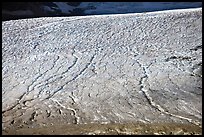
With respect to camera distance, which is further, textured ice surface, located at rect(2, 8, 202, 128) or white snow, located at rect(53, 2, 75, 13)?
white snow, located at rect(53, 2, 75, 13)

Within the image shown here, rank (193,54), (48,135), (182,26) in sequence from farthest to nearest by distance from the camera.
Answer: (182,26) < (193,54) < (48,135)

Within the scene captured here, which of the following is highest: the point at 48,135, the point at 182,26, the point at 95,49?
the point at 182,26

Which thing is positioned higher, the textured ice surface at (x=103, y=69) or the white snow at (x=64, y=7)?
the white snow at (x=64, y=7)

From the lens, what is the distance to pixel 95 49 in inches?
149

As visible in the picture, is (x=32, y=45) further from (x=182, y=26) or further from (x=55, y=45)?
(x=182, y=26)

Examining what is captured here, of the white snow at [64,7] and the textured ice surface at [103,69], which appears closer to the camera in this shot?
A: the textured ice surface at [103,69]

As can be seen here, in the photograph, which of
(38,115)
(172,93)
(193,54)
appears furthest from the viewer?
(193,54)

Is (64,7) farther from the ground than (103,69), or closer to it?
farther from the ground

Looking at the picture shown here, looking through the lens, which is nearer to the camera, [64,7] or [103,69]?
[103,69]

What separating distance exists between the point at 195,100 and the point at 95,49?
1.43 m

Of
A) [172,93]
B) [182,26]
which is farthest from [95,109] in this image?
[182,26]

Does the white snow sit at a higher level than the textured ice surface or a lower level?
higher

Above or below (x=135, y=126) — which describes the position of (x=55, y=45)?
above

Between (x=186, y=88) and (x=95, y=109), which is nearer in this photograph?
(x=95, y=109)
